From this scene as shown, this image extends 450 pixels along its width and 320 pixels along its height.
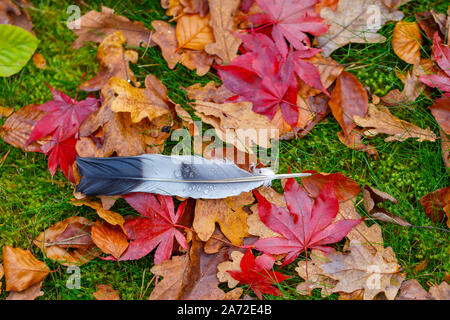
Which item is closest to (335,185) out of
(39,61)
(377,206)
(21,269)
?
(377,206)

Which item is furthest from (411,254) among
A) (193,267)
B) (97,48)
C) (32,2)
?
(32,2)

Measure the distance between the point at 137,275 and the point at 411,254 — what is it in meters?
1.48

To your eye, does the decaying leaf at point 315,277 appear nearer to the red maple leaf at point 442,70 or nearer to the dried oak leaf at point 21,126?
the red maple leaf at point 442,70

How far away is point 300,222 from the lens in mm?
1973

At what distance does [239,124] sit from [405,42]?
108cm

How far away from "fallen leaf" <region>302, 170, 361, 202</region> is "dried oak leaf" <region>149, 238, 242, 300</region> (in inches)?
25.8

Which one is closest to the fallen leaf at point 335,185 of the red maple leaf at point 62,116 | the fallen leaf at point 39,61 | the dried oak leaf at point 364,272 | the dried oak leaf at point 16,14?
the dried oak leaf at point 364,272

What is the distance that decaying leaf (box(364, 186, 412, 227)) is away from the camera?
81.7 inches

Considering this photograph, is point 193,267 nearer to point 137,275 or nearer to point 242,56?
point 137,275

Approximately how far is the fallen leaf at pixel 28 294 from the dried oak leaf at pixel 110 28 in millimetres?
1437

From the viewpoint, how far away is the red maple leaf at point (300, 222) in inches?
77.4

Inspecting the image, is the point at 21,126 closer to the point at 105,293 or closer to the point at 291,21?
the point at 105,293

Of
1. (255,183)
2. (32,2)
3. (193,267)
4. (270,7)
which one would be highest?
(32,2)

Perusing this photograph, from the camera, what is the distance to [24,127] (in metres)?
2.25
